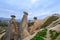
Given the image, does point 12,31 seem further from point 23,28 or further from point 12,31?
point 23,28

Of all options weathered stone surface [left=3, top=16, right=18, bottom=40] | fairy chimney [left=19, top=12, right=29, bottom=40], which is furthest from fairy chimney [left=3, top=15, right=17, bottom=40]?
fairy chimney [left=19, top=12, right=29, bottom=40]

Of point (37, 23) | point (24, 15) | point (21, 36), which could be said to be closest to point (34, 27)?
point (37, 23)

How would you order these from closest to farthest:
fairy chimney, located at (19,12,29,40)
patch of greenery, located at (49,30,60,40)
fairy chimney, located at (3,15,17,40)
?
1. patch of greenery, located at (49,30,60,40)
2. fairy chimney, located at (19,12,29,40)
3. fairy chimney, located at (3,15,17,40)

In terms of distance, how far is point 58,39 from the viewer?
1998 centimetres

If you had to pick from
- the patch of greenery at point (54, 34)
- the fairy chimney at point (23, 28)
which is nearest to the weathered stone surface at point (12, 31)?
the fairy chimney at point (23, 28)

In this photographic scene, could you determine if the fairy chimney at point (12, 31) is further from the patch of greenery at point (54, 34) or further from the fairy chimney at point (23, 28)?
the patch of greenery at point (54, 34)

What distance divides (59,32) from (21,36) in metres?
9.07

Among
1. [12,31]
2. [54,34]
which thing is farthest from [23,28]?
[54,34]

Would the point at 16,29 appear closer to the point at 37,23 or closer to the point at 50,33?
the point at 37,23

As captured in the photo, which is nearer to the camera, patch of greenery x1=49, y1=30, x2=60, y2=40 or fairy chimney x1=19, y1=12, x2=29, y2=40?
patch of greenery x1=49, y1=30, x2=60, y2=40

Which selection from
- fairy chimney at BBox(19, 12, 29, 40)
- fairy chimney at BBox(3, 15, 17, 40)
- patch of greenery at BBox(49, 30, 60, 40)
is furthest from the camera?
fairy chimney at BBox(3, 15, 17, 40)

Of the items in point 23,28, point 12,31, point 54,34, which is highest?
point 23,28

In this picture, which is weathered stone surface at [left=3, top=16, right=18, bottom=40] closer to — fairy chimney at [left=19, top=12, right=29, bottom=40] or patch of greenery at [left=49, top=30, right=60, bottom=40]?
fairy chimney at [left=19, top=12, right=29, bottom=40]

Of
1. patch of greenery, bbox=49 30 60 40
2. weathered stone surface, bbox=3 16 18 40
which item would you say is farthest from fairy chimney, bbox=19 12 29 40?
patch of greenery, bbox=49 30 60 40
